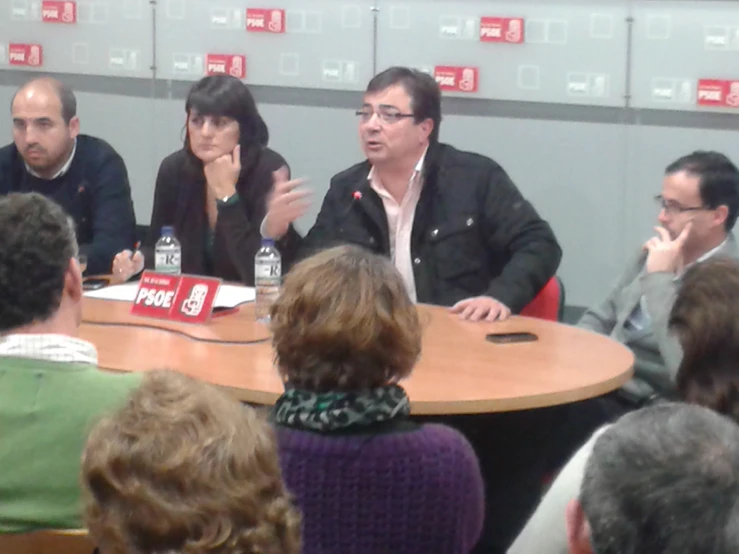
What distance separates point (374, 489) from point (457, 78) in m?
3.21

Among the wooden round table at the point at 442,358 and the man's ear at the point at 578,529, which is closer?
the man's ear at the point at 578,529

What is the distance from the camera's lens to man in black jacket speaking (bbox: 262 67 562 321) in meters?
3.58

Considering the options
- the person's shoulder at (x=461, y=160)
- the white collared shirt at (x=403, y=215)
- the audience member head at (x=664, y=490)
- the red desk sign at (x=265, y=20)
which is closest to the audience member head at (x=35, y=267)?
the audience member head at (x=664, y=490)

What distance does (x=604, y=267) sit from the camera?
470cm

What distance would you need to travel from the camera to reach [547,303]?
11.5 feet

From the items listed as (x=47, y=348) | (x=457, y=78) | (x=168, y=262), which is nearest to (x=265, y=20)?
(x=457, y=78)

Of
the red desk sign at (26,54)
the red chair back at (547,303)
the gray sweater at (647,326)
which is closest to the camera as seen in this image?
the gray sweater at (647,326)

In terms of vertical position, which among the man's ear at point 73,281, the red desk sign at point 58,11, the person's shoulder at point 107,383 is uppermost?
the red desk sign at point 58,11

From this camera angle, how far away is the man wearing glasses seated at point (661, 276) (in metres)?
3.08

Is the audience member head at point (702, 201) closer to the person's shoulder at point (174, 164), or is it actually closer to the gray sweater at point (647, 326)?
Result: the gray sweater at point (647, 326)

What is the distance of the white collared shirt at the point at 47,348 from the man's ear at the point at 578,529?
95 cm

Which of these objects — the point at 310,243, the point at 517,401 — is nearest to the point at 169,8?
the point at 310,243

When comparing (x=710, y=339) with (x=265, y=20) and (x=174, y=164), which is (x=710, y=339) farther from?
(x=265, y=20)

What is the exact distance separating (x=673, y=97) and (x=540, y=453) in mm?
1978
